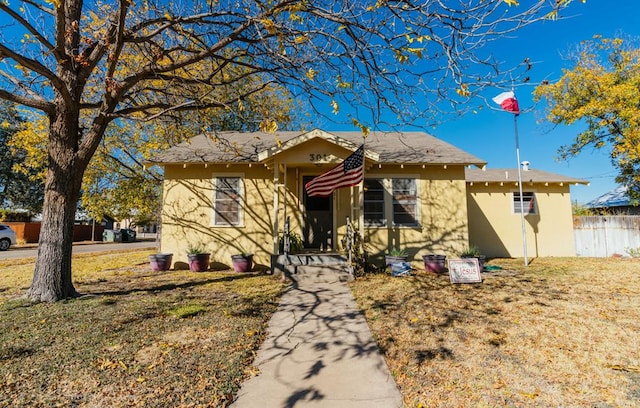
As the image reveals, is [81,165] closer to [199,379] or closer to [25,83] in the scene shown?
[25,83]

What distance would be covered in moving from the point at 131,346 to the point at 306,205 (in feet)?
23.0

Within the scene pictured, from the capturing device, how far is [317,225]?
1019cm

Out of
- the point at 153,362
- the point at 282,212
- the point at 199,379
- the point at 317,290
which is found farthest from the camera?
the point at 282,212

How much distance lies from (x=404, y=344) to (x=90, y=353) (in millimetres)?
3532

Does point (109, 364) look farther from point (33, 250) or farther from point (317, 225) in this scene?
point (33, 250)

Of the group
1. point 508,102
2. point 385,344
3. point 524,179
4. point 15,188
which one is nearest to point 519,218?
point 524,179

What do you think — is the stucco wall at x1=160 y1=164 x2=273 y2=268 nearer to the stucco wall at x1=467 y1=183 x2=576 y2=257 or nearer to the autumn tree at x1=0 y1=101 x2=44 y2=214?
the stucco wall at x1=467 y1=183 x2=576 y2=257

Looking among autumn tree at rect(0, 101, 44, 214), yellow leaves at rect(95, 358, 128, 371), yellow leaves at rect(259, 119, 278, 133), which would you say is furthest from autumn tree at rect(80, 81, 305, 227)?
autumn tree at rect(0, 101, 44, 214)

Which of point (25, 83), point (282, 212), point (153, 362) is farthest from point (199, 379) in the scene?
point (282, 212)

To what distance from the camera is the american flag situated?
7.09 metres

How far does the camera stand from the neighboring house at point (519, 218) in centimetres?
1205

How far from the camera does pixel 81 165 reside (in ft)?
18.5

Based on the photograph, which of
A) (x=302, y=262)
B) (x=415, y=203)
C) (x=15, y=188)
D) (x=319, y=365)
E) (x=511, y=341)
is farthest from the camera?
(x=15, y=188)

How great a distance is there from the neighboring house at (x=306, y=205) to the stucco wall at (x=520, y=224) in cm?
297
